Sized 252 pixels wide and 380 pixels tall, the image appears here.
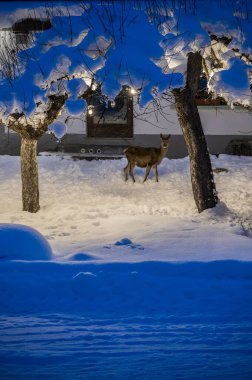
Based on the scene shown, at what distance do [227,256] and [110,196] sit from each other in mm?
5973

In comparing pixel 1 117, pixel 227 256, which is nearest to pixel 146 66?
pixel 1 117

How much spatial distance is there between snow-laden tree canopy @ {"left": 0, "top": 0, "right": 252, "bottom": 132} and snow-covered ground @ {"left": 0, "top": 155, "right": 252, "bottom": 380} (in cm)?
263

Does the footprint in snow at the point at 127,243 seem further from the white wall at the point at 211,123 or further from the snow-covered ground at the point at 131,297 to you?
the white wall at the point at 211,123

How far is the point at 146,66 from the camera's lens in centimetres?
1030

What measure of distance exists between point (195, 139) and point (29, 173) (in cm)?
378

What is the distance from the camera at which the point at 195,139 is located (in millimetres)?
12102

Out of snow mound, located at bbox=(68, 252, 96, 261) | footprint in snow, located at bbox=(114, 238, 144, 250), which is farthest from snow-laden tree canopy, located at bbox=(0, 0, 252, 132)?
snow mound, located at bbox=(68, 252, 96, 261)

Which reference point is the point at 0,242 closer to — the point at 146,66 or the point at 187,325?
the point at 187,325

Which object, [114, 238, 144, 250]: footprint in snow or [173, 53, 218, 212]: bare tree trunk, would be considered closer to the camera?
[114, 238, 144, 250]: footprint in snow

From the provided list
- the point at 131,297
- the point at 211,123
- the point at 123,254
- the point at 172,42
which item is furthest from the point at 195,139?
the point at 211,123

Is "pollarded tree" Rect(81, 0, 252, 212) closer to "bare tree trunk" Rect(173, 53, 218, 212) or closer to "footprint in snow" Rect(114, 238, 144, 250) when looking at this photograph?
"bare tree trunk" Rect(173, 53, 218, 212)

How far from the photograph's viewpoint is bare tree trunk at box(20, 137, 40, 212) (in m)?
12.6

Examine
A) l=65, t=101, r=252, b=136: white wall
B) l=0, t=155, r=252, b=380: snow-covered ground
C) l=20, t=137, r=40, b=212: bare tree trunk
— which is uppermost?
l=65, t=101, r=252, b=136: white wall

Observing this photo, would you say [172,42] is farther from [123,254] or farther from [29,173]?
[29,173]
